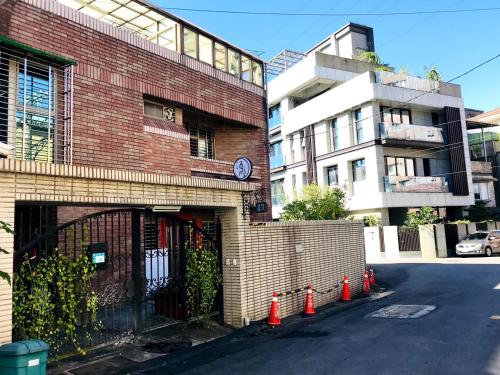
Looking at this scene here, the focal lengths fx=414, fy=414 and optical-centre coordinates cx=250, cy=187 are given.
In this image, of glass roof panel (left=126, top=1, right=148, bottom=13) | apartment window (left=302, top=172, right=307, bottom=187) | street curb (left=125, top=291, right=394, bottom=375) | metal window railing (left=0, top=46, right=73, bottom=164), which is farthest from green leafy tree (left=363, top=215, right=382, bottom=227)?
metal window railing (left=0, top=46, right=73, bottom=164)

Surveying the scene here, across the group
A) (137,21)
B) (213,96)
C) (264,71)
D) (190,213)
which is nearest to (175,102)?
(213,96)

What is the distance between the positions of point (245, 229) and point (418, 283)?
28.7 feet

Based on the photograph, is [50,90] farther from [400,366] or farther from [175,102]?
[400,366]

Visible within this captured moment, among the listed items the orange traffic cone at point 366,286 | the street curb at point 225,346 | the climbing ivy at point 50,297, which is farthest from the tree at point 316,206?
the climbing ivy at point 50,297

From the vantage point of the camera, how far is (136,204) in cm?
→ 712

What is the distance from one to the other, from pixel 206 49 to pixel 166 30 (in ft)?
5.18

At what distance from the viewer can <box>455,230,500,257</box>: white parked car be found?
2386 cm

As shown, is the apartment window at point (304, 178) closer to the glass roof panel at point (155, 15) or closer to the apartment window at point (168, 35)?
the apartment window at point (168, 35)

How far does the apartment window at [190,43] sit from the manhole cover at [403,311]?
9.22 m

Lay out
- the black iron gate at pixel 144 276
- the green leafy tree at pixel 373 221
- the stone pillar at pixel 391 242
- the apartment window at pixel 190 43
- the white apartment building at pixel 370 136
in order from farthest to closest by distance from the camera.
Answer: the white apartment building at pixel 370 136
the green leafy tree at pixel 373 221
the stone pillar at pixel 391 242
the apartment window at pixel 190 43
the black iron gate at pixel 144 276

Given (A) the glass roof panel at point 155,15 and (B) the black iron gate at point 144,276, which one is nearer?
(B) the black iron gate at point 144,276

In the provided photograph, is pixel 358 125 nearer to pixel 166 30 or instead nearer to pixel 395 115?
pixel 395 115

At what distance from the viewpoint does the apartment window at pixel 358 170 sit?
29219mm

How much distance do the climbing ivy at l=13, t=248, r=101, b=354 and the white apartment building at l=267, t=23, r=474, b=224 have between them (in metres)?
21.8
